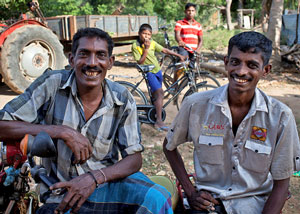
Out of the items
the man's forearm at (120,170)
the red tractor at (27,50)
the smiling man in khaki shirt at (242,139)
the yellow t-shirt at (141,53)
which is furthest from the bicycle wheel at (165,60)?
the man's forearm at (120,170)

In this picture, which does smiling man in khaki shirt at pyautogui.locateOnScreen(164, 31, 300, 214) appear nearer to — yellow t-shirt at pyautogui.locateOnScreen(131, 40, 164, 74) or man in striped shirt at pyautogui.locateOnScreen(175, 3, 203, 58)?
yellow t-shirt at pyautogui.locateOnScreen(131, 40, 164, 74)

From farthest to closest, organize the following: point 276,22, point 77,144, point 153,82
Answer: point 276,22 → point 153,82 → point 77,144

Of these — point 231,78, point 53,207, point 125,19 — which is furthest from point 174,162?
point 125,19

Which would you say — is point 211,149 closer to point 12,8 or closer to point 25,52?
point 25,52

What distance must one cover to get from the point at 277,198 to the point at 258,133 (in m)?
0.38

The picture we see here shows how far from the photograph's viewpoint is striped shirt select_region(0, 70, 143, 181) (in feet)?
5.94

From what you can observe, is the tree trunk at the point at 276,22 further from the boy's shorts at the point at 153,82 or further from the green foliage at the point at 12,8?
the green foliage at the point at 12,8

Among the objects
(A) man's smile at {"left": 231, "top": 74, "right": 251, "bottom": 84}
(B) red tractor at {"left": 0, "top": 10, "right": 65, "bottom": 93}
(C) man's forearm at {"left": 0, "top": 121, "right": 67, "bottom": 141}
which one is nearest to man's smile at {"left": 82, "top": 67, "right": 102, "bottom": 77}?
(C) man's forearm at {"left": 0, "top": 121, "right": 67, "bottom": 141}

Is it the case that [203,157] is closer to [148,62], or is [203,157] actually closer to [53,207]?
[53,207]

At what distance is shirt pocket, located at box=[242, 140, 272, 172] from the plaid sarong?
52 cm

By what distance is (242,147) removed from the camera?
1812 millimetres

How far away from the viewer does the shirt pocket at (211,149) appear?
6.06 feet

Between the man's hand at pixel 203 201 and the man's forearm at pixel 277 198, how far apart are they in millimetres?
295

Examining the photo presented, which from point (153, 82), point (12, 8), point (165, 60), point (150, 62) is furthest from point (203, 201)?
point (12, 8)
